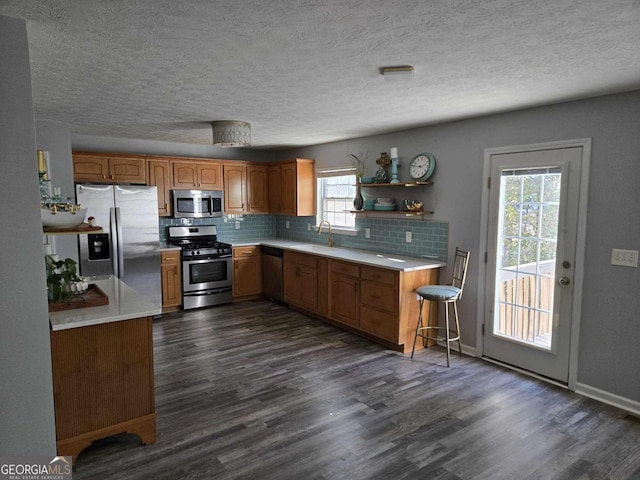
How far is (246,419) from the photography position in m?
2.88

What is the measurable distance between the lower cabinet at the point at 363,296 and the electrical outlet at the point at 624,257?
1593mm

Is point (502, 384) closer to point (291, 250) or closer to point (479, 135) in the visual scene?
point (479, 135)

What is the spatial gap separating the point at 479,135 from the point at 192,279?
12.9 ft

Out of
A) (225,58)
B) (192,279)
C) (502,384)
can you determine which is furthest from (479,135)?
(192,279)

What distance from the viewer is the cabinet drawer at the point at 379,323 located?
4137 mm

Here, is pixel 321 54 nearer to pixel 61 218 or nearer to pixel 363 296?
pixel 61 218

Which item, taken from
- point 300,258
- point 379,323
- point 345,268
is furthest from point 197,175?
point 379,323

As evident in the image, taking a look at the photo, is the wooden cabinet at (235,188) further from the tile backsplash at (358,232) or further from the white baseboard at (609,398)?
the white baseboard at (609,398)

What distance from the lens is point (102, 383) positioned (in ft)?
8.08

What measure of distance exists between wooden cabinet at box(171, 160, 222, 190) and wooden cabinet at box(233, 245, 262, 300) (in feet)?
3.31

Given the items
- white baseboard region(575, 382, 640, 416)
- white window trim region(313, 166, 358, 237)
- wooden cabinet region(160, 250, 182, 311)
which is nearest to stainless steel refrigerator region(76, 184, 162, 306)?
wooden cabinet region(160, 250, 182, 311)

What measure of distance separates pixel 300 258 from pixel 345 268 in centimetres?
92

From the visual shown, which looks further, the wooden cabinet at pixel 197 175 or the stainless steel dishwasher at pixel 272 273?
the stainless steel dishwasher at pixel 272 273

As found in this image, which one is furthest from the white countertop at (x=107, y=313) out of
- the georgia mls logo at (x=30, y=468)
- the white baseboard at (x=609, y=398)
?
the white baseboard at (x=609, y=398)
